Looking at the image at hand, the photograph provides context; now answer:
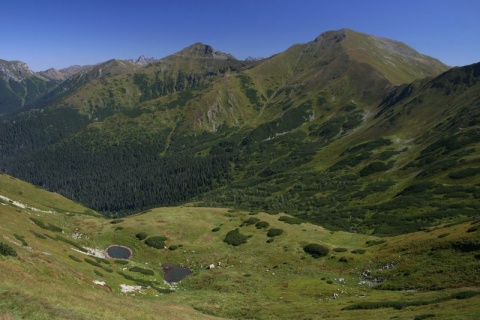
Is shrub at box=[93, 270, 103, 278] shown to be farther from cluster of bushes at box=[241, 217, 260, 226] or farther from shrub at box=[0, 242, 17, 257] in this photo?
cluster of bushes at box=[241, 217, 260, 226]

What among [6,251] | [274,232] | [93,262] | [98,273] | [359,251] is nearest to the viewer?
[6,251]

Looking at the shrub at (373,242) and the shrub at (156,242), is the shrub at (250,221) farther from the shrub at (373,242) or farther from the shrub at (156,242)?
the shrub at (373,242)

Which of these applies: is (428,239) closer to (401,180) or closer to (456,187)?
(456,187)

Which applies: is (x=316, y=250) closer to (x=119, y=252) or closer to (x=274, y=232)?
(x=274, y=232)

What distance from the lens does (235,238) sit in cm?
8475

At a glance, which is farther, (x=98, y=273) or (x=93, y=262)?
(x=93, y=262)

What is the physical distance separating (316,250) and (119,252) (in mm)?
43345

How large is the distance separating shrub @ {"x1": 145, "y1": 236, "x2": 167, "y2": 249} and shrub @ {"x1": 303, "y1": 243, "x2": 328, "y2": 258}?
32832 mm

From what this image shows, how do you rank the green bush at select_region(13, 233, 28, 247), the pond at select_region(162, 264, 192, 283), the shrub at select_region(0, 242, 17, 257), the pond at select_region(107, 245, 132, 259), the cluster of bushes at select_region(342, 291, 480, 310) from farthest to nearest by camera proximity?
1. the pond at select_region(107, 245, 132, 259)
2. the pond at select_region(162, 264, 192, 283)
3. the green bush at select_region(13, 233, 28, 247)
4. the cluster of bushes at select_region(342, 291, 480, 310)
5. the shrub at select_region(0, 242, 17, 257)

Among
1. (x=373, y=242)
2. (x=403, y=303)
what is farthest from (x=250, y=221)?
(x=403, y=303)

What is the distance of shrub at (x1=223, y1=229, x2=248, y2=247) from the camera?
83.2m

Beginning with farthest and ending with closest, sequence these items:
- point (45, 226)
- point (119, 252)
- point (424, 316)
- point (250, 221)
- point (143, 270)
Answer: point (250, 221), point (119, 252), point (45, 226), point (143, 270), point (424, 316)

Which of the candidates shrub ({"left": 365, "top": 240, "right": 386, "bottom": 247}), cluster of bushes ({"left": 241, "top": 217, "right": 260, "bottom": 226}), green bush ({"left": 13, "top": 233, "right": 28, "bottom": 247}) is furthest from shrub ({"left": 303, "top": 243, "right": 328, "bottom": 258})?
green bush ({"left": 13, "top": 233, "right": 28, "bottom": 247})

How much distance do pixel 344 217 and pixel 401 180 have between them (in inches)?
1758
